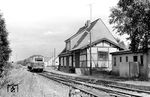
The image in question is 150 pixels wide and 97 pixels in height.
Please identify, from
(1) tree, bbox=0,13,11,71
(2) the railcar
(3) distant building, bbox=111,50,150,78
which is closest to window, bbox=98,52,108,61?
(3) distant building, bbox=111,50,150,78

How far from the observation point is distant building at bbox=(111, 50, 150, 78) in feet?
87.0

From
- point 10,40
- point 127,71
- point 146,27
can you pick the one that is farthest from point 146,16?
point 10,40

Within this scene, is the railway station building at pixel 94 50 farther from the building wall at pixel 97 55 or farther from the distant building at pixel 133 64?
the distant building at pixel 133 64

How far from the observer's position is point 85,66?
130 feet

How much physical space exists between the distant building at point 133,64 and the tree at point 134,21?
7.89 ft

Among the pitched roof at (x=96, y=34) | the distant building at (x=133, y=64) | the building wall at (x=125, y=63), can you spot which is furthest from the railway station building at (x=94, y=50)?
the distant building at (x=133, y=64)

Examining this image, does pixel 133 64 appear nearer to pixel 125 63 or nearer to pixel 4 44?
pixel 125 63

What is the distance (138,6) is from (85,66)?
60.1 feet

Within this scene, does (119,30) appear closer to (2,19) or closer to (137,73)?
(137,73)

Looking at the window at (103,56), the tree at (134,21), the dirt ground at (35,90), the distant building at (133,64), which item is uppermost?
the tree at (134,21)

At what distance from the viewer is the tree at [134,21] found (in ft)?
76.4

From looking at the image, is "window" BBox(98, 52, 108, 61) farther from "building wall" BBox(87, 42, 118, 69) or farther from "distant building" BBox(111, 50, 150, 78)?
"distant building" BBox(111, 50, 150, 78)

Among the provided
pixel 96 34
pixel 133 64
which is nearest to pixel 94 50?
pixel 96 34

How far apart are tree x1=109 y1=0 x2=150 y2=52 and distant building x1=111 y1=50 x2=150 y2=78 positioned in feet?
7.89
